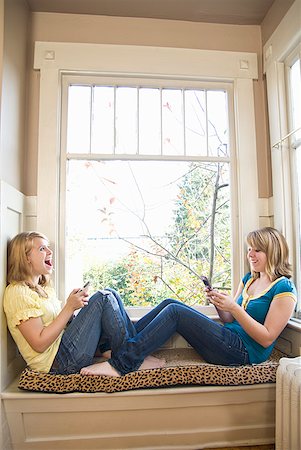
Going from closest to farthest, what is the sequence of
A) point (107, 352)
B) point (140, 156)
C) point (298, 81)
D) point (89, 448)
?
point (89, 448)
point (107, 352)
point (298, 81)
point (140, 156)

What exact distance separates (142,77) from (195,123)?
0.51 m

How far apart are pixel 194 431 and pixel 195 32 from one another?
8.64ft

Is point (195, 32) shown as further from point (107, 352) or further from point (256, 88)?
point (107, 352)

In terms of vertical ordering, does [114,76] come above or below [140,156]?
above

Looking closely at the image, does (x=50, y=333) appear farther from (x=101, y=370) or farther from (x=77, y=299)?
(x=101, y=370)

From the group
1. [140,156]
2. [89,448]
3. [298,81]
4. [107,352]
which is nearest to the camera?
[89,448]

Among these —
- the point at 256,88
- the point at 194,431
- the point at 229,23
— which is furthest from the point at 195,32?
the point at 194,431

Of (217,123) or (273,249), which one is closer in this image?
(273,249)

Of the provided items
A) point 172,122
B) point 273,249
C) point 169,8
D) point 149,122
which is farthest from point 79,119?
point 273,249

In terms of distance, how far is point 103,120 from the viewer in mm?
2443

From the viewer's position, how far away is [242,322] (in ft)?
5.96

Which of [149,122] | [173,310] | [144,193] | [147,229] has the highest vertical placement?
[149,122]

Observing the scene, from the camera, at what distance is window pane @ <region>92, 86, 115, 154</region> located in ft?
7.95

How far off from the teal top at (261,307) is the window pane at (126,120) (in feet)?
4.26
